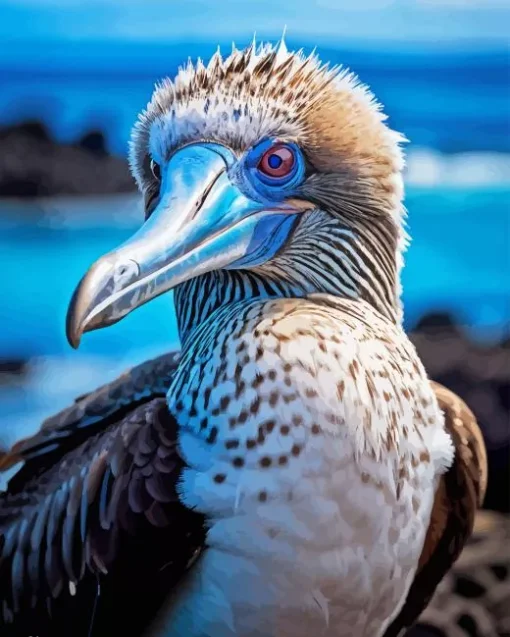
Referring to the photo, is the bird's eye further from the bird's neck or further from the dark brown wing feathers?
the dark brown wing feathers

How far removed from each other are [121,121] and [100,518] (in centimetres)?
49

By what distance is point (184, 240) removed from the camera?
974 mm

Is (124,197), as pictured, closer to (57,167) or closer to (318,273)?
(57,167)

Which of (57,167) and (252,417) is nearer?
(252,417)

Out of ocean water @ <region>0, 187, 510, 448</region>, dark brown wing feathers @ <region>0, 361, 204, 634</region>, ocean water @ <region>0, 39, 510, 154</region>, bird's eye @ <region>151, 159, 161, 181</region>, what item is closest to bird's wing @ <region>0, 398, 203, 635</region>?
dark brown wing feathers @ <region>0, 361, 204, 634</region>

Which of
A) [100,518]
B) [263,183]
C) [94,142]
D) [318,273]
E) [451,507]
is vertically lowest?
[451,507]

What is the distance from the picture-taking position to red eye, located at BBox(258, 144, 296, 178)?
1.03 m

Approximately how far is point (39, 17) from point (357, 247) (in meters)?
0.48

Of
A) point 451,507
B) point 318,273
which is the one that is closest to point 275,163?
point 318,273

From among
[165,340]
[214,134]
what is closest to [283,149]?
[214,134]

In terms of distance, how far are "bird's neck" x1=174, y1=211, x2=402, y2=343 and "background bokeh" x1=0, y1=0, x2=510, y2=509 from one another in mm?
85

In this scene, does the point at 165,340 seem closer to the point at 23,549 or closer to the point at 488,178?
the point at 23,549

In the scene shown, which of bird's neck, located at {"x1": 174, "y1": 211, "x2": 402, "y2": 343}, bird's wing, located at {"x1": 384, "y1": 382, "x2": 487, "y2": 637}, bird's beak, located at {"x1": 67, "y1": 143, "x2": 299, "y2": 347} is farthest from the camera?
bird's wing, located at {"x1": 384, "y1": 382, "x2": 487, "y2": 637}

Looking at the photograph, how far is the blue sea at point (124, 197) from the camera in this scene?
1149mm
